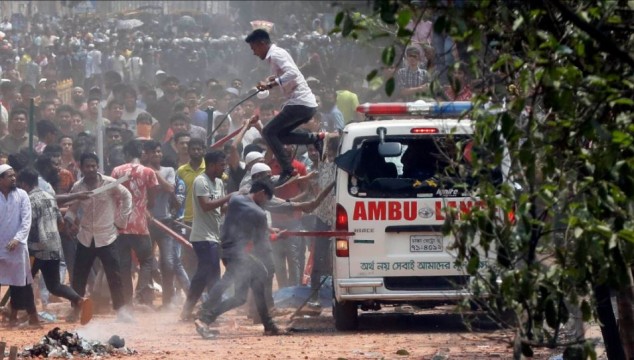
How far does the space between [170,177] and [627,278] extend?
1041cm

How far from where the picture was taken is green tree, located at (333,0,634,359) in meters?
4.91

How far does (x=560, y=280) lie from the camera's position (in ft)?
18.4

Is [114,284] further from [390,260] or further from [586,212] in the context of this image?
[586,212]

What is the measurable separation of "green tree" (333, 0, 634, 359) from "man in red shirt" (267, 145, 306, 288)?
859 cm

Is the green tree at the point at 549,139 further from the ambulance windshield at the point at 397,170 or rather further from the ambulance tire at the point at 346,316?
the ambulance tire at the point at 346,316

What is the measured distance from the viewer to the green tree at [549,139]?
4.91m

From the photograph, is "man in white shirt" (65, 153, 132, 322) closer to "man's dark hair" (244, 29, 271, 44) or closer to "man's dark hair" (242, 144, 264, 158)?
"man's dark hair" (242, 144, 264, 158)

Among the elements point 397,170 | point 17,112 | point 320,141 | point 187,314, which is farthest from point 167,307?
point 17,112

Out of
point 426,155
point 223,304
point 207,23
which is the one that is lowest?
point 223,304

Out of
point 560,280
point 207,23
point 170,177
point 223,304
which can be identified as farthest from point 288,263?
point 207,23

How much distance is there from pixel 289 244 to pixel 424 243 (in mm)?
3672

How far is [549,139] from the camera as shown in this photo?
530 cm

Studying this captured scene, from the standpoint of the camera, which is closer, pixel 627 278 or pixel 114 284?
pixel 627 278

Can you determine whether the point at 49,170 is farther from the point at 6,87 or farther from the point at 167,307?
the point at 6,87
